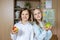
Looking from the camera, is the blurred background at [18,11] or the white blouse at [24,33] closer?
the white blouse at [24,33]

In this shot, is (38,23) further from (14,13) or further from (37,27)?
(14,13)

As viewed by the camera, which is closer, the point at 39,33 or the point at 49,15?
the point at 39,33

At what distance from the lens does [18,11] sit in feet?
9.96

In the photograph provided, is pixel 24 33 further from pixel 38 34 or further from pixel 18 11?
pixel 18 11

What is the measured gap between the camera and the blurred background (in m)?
3.03

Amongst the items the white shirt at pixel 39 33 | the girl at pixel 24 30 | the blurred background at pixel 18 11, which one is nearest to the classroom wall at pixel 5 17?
the blurred background at pixel 18 11

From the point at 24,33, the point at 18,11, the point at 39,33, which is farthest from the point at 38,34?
the point at 18,11

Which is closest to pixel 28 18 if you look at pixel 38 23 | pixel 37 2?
pixel 38 23

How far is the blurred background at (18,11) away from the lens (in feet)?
9.93

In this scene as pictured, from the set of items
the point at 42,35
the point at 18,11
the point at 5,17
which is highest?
the point at 18,11

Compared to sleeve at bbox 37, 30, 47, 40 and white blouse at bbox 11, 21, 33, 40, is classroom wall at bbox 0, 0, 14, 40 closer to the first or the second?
white blouse at bbox 11, 21, 33, 40

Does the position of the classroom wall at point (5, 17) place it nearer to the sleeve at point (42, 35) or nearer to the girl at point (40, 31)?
the girl at point (40, 31)

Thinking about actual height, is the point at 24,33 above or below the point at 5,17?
below

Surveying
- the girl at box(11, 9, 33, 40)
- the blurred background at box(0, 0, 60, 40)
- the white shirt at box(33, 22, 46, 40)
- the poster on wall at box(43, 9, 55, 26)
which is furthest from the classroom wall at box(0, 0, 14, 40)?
the white shirt at box(33, 22, 46, 40)
